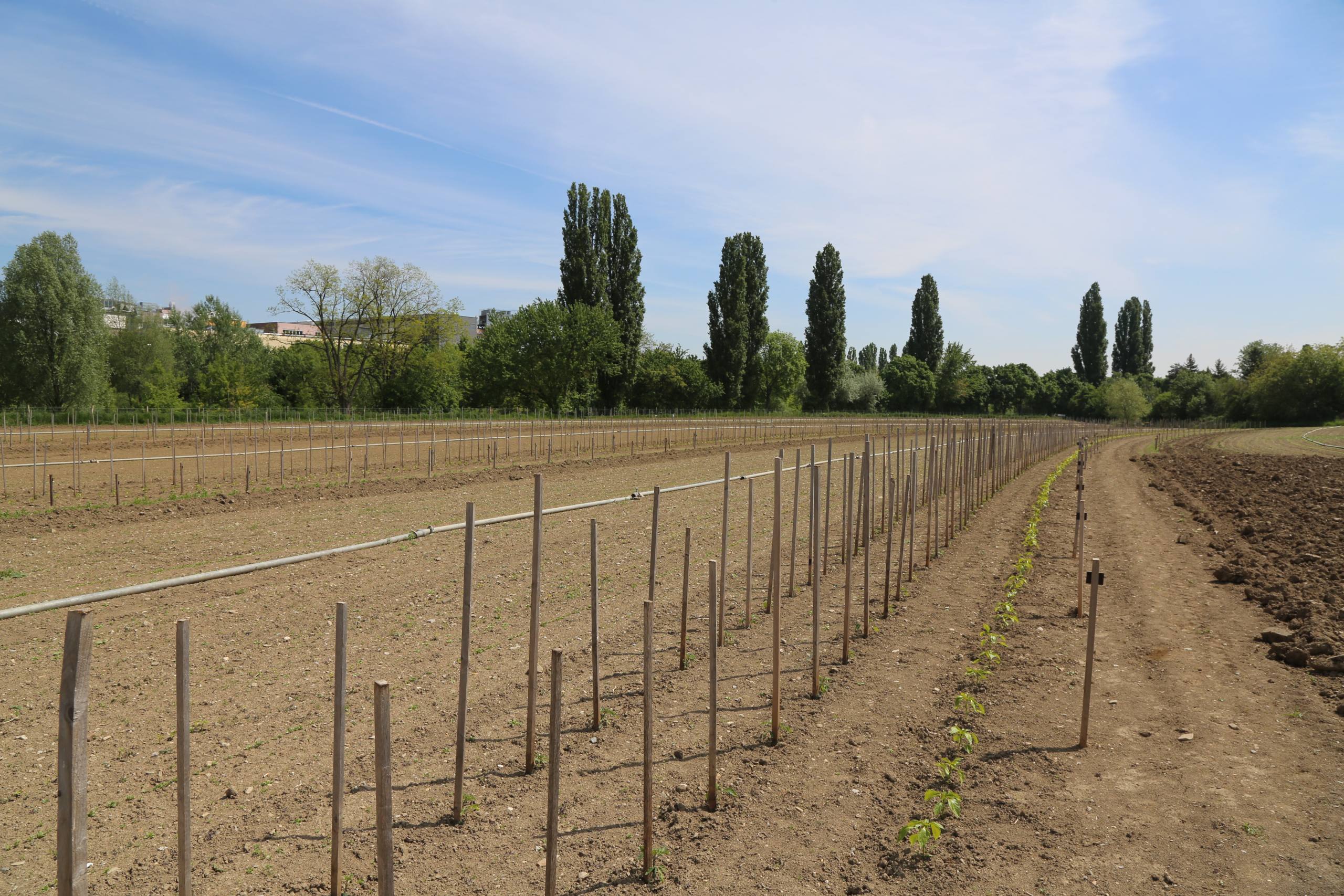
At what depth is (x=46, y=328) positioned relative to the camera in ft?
125

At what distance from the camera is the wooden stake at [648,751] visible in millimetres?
3604

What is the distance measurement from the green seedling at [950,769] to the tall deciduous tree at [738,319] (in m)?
50.7

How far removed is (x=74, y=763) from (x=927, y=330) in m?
76.5

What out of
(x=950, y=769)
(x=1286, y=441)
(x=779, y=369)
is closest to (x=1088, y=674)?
(x=950, y=769)

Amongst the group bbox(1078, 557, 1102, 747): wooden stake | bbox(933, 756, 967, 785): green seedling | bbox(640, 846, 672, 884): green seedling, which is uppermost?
bbox(1078, 557, 1102, 747): wooden stake

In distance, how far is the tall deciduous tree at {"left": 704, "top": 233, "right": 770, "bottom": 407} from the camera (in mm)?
54500

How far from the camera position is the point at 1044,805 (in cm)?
441

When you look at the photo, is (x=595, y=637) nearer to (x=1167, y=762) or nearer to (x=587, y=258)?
(x=1167, y=762)

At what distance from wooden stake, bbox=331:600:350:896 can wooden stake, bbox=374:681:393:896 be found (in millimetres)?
226

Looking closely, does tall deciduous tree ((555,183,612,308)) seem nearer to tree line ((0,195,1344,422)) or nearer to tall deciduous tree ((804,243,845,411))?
tree line ((0,195,1344,422))

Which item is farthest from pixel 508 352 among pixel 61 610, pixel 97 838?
pixel 97 838

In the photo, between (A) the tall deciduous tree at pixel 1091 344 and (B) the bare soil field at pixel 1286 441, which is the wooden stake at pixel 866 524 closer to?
(B) the bare soil field at pixel 1286 441

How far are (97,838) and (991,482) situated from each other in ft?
58.0

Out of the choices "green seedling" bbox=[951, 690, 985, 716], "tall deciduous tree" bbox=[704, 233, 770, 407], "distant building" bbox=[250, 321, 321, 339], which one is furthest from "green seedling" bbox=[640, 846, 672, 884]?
"distant building" bbox=[250, 321, 321, 339]
